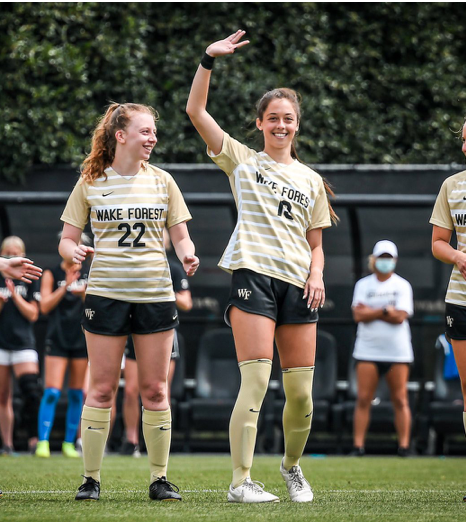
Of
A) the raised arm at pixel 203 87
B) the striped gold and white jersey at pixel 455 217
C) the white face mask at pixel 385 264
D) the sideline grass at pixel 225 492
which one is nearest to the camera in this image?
the sideline grass at pixel 225 492

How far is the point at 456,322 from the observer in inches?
199

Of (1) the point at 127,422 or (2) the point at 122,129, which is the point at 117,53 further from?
(2) the point at 122,129

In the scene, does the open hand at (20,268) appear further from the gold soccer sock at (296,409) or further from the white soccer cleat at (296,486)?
the white soccer cleat at (296,486)

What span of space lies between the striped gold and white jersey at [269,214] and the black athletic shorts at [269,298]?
0.04 metres

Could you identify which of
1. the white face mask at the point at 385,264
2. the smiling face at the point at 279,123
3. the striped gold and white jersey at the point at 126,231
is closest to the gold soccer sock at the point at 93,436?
the striped gold and white jersey at the point at 126,231

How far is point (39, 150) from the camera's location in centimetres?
1184

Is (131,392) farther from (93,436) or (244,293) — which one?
(244,293)

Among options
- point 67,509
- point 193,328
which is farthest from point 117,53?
point 67,509

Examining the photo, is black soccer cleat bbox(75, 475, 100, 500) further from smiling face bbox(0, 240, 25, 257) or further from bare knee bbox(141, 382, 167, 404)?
smiling face bbox(0, 240, 25, 257)

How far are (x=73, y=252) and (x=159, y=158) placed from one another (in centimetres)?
828

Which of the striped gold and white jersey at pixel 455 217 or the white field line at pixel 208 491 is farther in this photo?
the white field line at pixel 208 491

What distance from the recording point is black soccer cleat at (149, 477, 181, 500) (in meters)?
5.01

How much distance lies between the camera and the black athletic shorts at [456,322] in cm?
504

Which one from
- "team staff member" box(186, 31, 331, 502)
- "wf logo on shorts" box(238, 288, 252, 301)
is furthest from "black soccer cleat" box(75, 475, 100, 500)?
"wf logo on shorts" box(238, 288, 252, 301)
